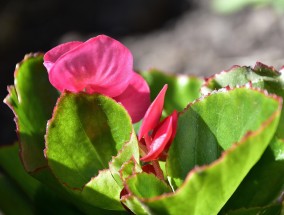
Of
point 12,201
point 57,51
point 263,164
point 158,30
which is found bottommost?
point 158,30

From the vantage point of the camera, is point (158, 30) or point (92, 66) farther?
point (158, 30)

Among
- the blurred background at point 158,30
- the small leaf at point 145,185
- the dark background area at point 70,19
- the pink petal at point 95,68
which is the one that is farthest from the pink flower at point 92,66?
the dark background area at point 70,19

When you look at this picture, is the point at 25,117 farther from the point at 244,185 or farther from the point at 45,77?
the point at 244,185

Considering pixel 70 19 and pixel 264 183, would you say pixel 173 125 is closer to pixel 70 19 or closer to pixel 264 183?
pixel 264 183

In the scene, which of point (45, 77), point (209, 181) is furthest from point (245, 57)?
point (209, 181)

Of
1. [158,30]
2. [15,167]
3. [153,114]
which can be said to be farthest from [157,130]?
[158,30]

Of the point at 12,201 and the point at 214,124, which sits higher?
the point at 214,124

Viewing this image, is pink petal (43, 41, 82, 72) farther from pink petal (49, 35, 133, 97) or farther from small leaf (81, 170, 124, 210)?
small leaf (81, 170, 124, 210)
